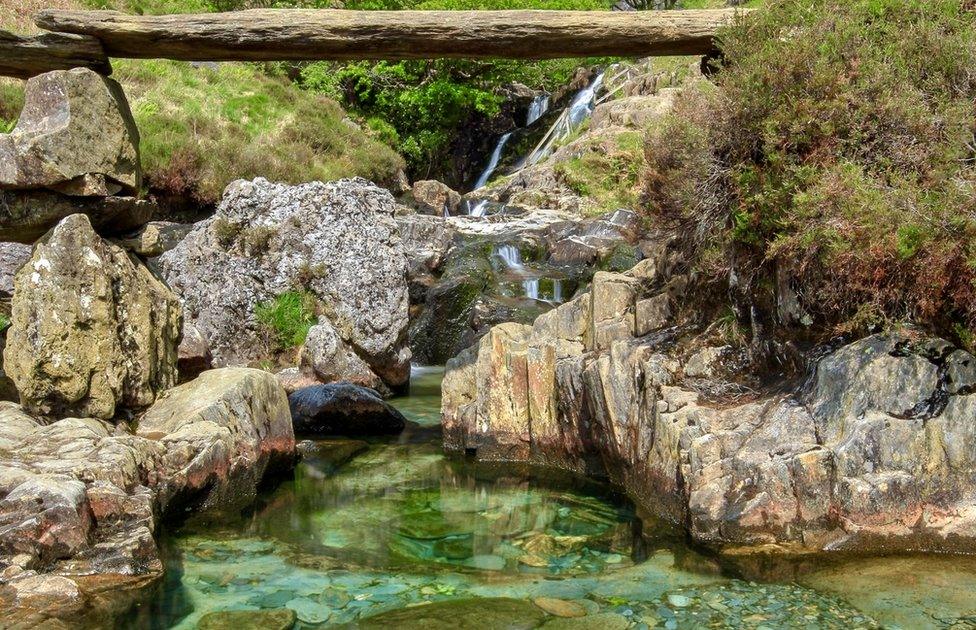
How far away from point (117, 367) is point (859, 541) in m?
6.54

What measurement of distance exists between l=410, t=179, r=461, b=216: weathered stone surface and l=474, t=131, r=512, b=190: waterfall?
518cm

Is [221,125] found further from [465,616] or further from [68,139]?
[465,616]

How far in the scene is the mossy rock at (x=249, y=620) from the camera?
539 centimetres

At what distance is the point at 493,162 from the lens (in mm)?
30781

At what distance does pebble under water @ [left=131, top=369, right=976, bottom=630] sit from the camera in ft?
17.8

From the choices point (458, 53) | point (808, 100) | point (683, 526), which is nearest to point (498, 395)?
point (683, 526)

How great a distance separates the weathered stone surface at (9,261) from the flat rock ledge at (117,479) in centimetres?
648

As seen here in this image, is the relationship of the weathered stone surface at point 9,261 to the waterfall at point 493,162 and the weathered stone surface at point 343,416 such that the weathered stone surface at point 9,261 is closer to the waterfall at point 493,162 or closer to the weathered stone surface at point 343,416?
the weathered stone surface at point 343,416

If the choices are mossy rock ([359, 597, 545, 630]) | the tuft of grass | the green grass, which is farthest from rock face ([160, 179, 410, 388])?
the green grass

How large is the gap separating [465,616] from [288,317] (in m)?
8.73

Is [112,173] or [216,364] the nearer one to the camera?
[112,173]

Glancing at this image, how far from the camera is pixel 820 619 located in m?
5.28

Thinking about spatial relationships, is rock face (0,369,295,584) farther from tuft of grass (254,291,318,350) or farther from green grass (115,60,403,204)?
green grass (115,60,403,204)

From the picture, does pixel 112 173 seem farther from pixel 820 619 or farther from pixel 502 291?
pixel 502 291
